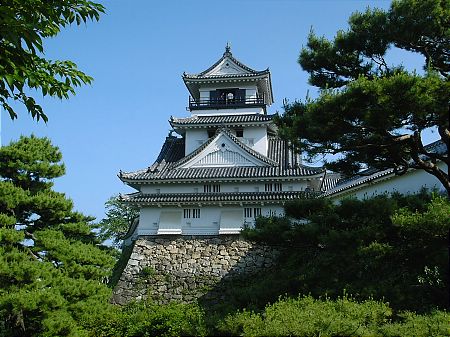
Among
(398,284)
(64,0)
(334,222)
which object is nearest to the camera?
(64,0)

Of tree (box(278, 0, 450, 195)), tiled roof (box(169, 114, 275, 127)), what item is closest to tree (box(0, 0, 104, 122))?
tree (box(278, 0, 450, 195))

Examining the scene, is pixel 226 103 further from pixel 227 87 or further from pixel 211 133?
pixel 211 133

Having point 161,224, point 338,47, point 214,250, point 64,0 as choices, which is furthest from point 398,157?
point 161,224

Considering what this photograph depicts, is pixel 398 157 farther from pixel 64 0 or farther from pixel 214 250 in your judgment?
pixel 214 250

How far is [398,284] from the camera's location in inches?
364

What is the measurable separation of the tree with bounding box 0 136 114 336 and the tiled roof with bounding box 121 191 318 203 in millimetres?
4271

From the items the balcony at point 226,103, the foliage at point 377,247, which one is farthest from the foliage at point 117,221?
the foliage at point 377,247

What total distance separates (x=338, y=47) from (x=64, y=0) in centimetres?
673

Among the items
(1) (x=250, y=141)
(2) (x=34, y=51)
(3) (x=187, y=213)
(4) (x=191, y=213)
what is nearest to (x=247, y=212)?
(4) (x=191, y=213)

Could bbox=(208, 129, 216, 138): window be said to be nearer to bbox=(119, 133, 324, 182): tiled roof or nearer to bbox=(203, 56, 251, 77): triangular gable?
bbox=(119, 133, 324, 182): tiled roof

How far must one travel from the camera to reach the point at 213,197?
17.0 m

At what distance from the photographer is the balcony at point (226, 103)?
2089 cm

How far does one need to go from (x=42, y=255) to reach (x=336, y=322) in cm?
799

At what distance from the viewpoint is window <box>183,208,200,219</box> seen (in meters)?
17.4
